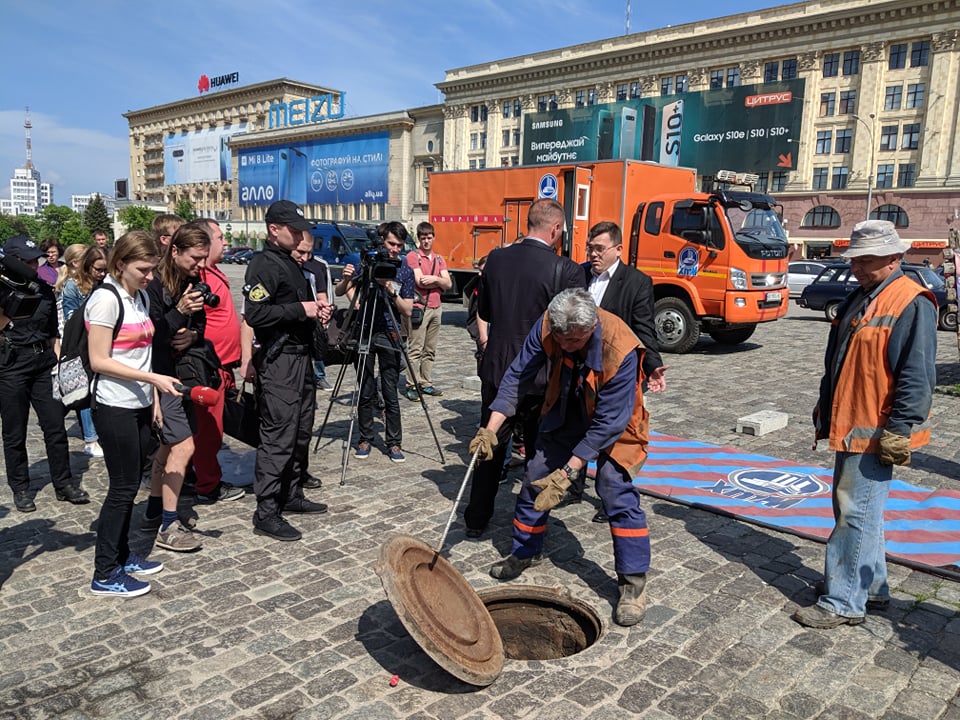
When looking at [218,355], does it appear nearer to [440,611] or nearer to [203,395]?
[203,395]

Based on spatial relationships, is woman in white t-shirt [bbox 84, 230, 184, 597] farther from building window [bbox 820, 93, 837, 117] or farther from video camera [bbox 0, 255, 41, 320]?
building window [bbox 820, 93, 837, 117]

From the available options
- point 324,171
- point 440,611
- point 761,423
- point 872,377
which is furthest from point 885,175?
point 324,171

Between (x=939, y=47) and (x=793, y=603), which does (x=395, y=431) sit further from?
(x=939, y=47)

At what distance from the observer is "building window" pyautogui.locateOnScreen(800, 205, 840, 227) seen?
1937 inches

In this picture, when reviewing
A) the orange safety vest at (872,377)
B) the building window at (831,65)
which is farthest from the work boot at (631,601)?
the building window at (831,65)

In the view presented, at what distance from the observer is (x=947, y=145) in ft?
149

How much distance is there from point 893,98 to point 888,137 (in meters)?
2.77

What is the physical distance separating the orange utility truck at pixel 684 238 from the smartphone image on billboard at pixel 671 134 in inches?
1642

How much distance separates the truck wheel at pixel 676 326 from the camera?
12836mm

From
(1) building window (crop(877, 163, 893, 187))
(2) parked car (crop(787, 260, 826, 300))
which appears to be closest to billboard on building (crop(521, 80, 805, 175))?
(1) building window (crop(877, 163, 893, 187))

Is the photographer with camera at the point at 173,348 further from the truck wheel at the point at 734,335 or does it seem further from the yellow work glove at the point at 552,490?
the truck wheel at the point at 734,335

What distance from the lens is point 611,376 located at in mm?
3607

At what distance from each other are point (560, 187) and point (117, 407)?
1168 cm

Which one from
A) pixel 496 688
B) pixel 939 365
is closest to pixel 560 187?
pixel 939 365
